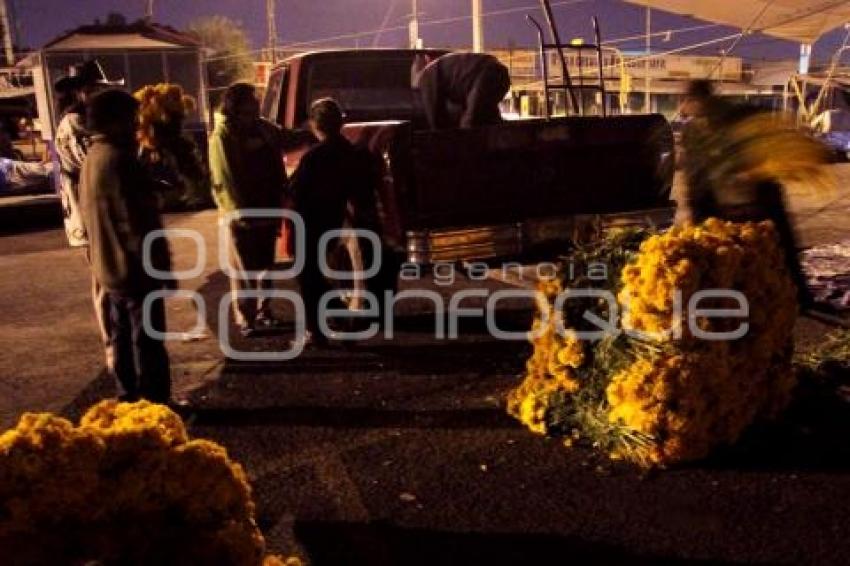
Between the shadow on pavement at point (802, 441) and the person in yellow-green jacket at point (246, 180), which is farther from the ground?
the person in yellow-green jacket at point (246, 180)

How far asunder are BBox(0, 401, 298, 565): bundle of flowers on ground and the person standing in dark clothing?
12.1 feet

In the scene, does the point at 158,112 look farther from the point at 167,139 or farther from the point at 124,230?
the point at 124,230

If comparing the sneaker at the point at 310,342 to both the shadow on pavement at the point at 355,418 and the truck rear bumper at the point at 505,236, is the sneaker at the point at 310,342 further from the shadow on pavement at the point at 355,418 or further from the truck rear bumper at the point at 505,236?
the shadow on pavement at the point at 355,418

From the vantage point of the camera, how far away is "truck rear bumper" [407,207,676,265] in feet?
20.2

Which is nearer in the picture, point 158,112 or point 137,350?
point 137,350

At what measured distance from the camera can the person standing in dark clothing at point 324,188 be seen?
602cm

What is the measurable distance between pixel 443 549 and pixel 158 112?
4274mm

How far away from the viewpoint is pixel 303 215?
6.16 metres

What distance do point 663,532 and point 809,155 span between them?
9.01 feet

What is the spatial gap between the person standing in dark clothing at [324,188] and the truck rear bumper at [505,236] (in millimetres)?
564

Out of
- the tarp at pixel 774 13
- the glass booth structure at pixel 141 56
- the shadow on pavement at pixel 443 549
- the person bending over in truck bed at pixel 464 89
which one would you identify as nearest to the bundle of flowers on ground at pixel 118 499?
the shadow on pavement at pixel 443 549

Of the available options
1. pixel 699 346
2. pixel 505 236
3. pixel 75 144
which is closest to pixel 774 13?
pixel 505 236

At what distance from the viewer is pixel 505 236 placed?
6.46m

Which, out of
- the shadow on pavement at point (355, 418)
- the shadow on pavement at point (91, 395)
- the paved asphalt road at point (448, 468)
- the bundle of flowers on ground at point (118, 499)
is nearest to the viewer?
the bundle of flowers on ground at point (118, 499)
